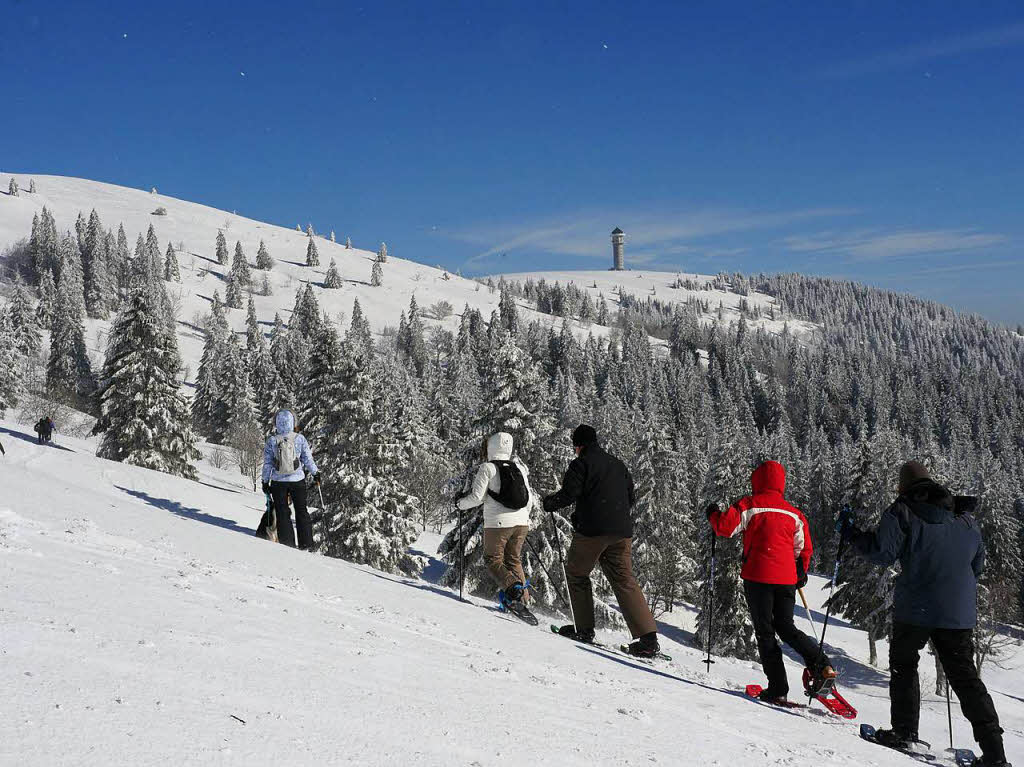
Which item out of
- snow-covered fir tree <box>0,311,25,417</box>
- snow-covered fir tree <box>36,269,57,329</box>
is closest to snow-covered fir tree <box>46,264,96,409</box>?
snow-covered fir tree <box>0,311,25,417</box>

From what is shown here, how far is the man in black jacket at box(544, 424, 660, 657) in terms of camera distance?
7492mm

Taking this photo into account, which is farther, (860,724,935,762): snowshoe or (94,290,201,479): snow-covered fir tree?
(94,290,201,479): snow-covered fir tree

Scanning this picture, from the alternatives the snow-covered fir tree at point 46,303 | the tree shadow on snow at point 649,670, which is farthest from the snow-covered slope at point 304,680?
the snow-covered fir tree at point 46,303

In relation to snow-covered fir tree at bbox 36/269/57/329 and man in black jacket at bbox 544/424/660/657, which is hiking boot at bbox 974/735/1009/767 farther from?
snow-covered fir tree at bbox 36/269/57/329

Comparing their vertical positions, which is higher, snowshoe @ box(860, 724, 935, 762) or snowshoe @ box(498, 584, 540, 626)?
snowshoe @ box(498, 584, 540, 626)

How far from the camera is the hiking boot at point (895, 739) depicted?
5789 millimetres

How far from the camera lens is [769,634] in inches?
258

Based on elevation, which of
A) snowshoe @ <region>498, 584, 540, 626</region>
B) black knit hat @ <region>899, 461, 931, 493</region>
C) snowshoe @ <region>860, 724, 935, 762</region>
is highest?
black knit hat @ <region>899, 461, 931, 493</region>

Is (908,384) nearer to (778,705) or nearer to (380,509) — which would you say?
(380,509)

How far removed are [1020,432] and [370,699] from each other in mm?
166427

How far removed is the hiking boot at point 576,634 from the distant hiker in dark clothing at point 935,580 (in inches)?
124

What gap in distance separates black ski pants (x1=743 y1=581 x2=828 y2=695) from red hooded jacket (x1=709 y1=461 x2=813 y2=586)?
0.13 meters

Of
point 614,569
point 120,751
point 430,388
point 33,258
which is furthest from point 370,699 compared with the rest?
point 33,258

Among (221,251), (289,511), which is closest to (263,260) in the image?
(221,251)
